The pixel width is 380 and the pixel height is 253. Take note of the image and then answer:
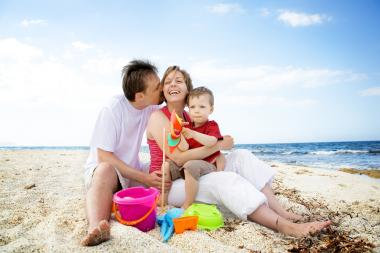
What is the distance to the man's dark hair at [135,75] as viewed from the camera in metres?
3.19

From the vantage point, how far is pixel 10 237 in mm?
2260

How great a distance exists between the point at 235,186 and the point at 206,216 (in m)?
0.38

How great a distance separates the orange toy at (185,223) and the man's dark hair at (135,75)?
1551 millimetres

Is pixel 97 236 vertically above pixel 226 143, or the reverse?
pixel 226 143

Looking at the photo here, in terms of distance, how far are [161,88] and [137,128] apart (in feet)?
1.84

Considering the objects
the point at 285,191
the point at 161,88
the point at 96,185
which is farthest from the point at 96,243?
the point at 285,191

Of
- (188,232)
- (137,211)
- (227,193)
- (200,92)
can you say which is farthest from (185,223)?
(200,92)

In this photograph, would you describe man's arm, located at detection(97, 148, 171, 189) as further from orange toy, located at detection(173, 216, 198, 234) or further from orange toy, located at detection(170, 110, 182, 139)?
orange toy, located at detection(173, 216, 198, 234)

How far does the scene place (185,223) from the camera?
2.34 m

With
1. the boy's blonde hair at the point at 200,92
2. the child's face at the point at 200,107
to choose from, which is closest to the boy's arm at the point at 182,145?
the child's face at the point at 200,107

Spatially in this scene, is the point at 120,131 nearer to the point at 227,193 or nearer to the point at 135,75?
the point at 135,75

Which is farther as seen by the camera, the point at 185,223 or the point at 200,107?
the point at 200,107

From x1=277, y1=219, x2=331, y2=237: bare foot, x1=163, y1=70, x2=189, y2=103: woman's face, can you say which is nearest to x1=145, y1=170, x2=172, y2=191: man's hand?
x1=163, y1=70, x2=189, y2=103: woman's face

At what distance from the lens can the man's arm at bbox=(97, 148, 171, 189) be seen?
2930mm
